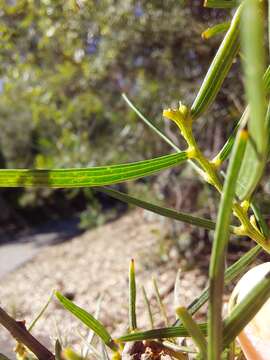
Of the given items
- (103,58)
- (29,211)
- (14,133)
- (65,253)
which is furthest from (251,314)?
(14,133)

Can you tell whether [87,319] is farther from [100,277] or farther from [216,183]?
[100,277]

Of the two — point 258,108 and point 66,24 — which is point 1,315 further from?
point 66,24

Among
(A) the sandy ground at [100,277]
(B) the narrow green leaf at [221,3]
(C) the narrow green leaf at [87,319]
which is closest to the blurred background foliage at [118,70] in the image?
(A) the sandy ground at [100,277]

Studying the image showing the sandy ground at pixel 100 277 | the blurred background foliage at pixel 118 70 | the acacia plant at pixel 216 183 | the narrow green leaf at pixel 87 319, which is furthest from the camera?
the blurred background foliage at pixel 118 70

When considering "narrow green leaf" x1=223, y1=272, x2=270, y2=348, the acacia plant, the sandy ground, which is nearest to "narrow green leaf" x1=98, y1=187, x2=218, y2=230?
the acacia plant

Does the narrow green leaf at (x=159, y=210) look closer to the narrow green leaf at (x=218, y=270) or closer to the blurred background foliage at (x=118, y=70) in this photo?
the narrow green leaf at (x=218, y=270)

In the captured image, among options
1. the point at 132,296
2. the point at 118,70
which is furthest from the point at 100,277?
the point at 132,296
